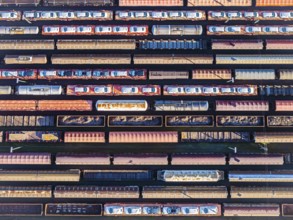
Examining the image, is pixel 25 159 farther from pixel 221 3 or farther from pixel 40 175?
pixel 221 3

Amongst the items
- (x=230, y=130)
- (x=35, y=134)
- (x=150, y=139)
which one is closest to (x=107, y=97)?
(x=150, y=139)

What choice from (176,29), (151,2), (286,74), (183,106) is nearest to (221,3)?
(176,29)

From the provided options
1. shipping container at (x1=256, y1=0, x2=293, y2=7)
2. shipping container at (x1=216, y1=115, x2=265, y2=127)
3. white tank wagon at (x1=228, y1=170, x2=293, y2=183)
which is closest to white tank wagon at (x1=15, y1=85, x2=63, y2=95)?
shipping container at (x1=216, y1=115, x2=265, y2=127)

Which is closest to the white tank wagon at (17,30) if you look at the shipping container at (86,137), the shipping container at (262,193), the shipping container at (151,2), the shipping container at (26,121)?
the shipping container at (26,121)

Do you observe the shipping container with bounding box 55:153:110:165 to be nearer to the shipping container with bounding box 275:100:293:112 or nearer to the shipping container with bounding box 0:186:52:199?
the shipping container with bounding box 0:186:52:199

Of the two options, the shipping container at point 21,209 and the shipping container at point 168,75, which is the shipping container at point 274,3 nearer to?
the shipping container at point 168,75

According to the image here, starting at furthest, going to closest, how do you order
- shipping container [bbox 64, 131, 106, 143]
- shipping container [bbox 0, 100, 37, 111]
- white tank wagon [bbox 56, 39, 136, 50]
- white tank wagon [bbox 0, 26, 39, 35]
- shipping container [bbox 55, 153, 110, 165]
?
white tank wagon [bbox 0, 26, 39, 35] < white tank wagon [bbox 56, 39, 136, 50] < shipping container [bbox 0, 100, 37, 111] < shipping container [bbox 64, 131, 106, 143] < shipping container [bbox 55, 153, 110, 165]

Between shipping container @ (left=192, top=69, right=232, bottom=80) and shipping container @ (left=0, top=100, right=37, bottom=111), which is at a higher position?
shipping container @ (left=192, top=69, right=232, bottom=80)
